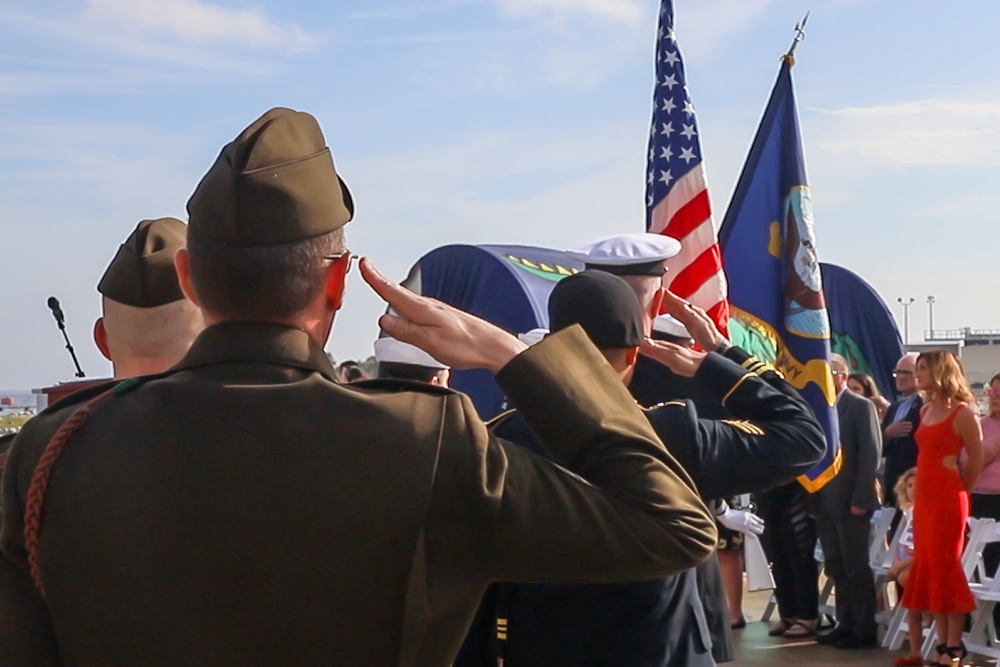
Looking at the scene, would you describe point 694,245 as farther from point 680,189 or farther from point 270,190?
point 270,190

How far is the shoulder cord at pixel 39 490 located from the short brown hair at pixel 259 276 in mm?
239

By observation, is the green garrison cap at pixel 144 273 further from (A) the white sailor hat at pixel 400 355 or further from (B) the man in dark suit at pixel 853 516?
(B) the man in dark suit at pixel 853 516

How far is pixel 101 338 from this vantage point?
9.03 feet

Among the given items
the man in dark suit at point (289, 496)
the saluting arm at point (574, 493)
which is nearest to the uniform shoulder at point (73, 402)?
the man in dark suit at point (289, 496)

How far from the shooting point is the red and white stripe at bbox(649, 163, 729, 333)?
7.05 m

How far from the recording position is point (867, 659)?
28.0ft

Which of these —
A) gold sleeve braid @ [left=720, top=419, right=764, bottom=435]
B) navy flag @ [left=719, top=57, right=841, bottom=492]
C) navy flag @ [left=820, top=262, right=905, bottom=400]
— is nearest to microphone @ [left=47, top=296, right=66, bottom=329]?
gold sleeve braid @ [left=720, top=419, right=764, bottom=435]

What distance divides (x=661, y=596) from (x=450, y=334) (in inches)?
58.7

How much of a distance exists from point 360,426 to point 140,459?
27cm

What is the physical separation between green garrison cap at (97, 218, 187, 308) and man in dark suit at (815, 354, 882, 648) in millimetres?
7116

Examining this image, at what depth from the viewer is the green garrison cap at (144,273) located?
2586mm

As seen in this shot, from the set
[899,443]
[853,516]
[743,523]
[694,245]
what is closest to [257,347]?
[694,245]

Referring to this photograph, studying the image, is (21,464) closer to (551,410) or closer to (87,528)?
(87,528)

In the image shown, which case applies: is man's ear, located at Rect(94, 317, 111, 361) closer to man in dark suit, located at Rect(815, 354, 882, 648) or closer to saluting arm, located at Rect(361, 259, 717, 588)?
saluting arm, located at Rect(361, 259, 717, 588)
